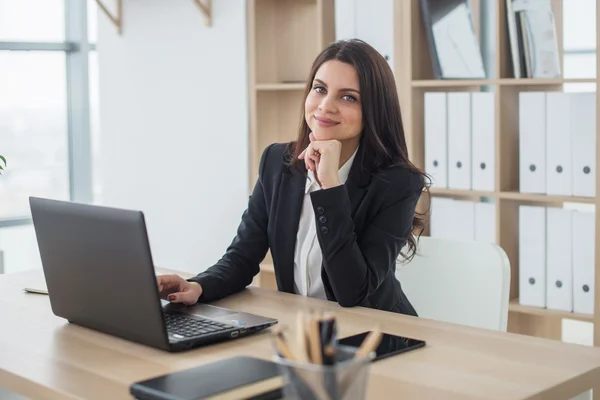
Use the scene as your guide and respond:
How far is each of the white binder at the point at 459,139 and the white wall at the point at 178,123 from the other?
3.20 feet

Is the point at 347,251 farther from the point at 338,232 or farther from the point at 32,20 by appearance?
the point at 32,20

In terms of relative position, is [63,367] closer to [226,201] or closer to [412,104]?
[412,104]

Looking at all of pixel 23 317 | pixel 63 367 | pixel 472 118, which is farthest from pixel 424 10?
pixel 63 367

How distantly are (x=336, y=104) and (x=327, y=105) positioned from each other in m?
0.03

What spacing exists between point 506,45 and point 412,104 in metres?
0.41

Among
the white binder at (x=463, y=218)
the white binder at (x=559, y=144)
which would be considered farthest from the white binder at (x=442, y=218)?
the white binder at (x=559, y=144)

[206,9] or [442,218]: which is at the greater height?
[206,9]

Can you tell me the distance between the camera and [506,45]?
9.91 feet

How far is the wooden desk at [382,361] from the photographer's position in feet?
4.40

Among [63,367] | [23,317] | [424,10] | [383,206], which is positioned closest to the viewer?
[63,367]

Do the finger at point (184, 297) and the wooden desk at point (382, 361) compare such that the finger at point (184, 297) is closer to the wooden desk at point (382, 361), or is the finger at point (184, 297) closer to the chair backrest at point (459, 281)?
the wooden desk at point (382, 361)

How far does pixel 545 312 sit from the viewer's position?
2986 millimetres

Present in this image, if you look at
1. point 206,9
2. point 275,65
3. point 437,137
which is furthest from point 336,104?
point 206,9

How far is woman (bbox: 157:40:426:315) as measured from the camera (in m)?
1.97
